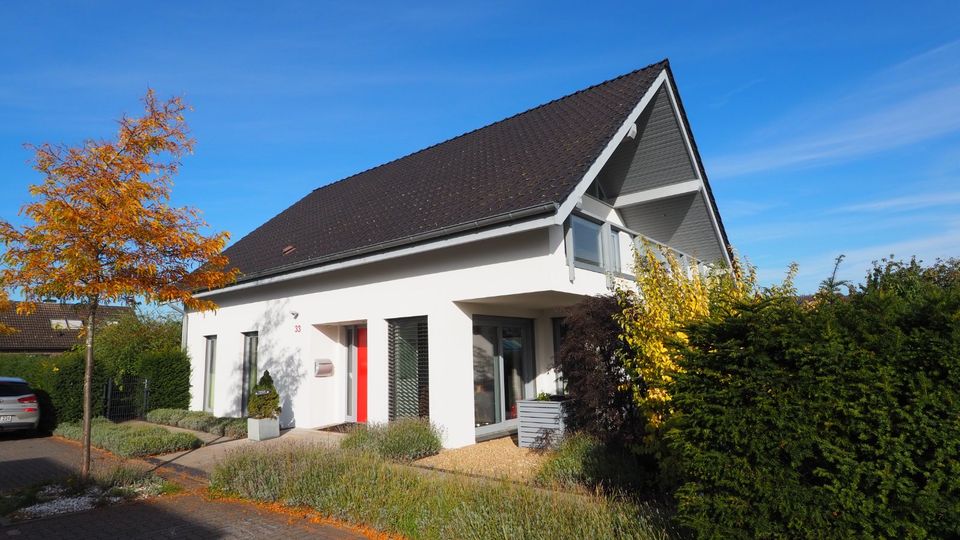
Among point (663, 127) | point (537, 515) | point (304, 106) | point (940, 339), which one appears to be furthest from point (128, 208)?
point (663, 127)

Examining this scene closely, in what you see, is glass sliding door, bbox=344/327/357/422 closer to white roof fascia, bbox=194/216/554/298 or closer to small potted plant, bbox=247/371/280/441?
small potted plant, bbox=247/371/280/441

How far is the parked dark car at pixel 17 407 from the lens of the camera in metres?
13.6

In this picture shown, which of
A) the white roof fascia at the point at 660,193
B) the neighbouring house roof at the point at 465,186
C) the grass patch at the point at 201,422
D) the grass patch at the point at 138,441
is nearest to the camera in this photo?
the neighbouring house roof at the point at 465,186

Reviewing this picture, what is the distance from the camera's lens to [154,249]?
853 cm

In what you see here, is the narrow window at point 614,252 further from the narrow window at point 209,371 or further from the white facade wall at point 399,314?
the narrow window at point 209,371

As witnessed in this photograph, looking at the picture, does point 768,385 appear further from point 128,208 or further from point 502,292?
point 128,208

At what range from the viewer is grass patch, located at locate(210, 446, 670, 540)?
474cm

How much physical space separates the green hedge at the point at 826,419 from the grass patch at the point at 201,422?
11.5 metres

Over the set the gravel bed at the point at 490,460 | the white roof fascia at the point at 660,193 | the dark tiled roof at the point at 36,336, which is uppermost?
the white roof fascia at the point at 660,193

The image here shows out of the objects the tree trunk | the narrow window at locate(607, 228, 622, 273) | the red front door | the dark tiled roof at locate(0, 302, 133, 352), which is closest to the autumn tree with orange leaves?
the tree trunk

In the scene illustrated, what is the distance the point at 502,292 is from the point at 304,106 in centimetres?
694

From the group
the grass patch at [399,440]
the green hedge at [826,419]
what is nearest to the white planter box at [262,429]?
the grass patch at [399,440]

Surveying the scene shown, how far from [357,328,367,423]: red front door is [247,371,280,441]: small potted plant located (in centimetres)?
191

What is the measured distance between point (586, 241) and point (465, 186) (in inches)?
121
